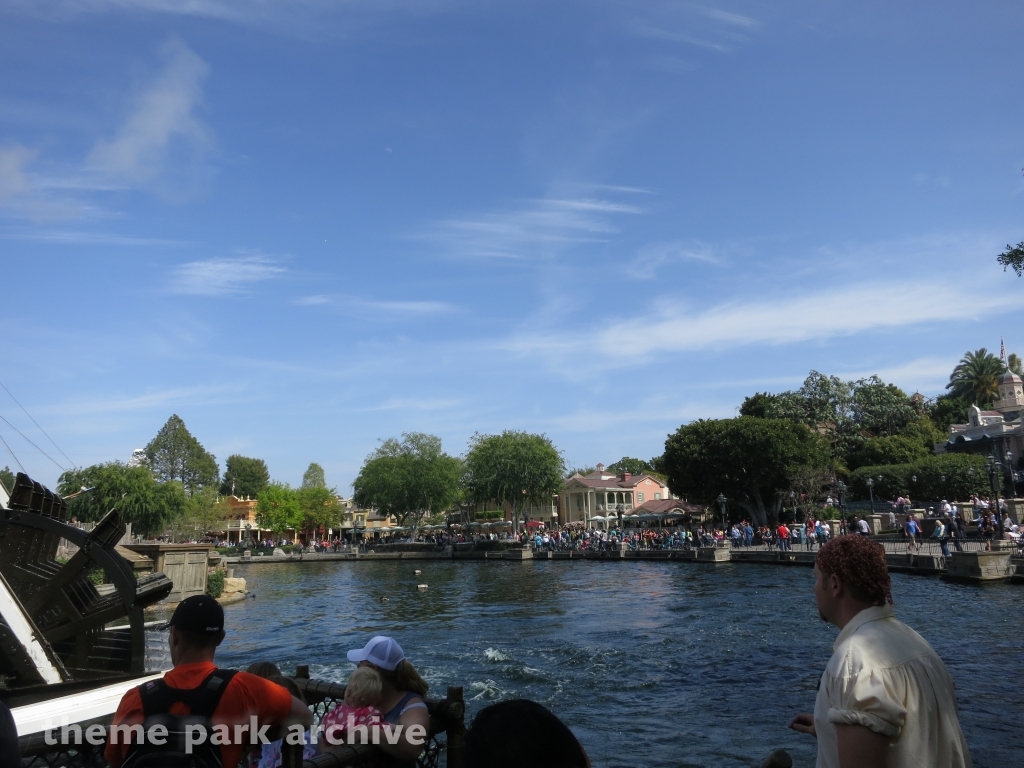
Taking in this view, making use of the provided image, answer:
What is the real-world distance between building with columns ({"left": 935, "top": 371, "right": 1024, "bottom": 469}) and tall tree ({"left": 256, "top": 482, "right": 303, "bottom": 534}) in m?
60.2

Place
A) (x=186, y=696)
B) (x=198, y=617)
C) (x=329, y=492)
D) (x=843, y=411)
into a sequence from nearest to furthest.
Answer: (x=186, y=696) → (x=198, y=617) → (x=843, y=411) → (x=329, y=492)

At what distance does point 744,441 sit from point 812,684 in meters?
36.5

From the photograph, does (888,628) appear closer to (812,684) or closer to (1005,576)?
(812,684)

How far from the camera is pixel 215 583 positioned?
28812mm

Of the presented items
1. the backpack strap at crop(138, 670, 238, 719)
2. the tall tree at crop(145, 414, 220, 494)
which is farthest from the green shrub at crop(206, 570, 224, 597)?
the tall tree at crop(145, 414, 220, 494)

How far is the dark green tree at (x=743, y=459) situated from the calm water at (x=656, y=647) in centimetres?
1703

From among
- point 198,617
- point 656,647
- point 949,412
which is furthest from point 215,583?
point 949,412

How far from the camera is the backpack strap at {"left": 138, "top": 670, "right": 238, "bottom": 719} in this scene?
111 inches

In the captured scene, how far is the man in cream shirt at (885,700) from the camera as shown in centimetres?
241

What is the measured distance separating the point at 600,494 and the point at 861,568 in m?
75.8

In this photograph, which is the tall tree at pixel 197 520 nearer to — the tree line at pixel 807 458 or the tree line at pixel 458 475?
the tree line at pixel 458 475

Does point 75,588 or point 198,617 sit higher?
point 198,617

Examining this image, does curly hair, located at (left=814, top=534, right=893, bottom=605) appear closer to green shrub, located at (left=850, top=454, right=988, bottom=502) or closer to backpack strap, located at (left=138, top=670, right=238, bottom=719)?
backpack strap, located at (left=138, top=670, right=238, bottom=719)

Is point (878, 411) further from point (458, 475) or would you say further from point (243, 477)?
point (243, 477)
